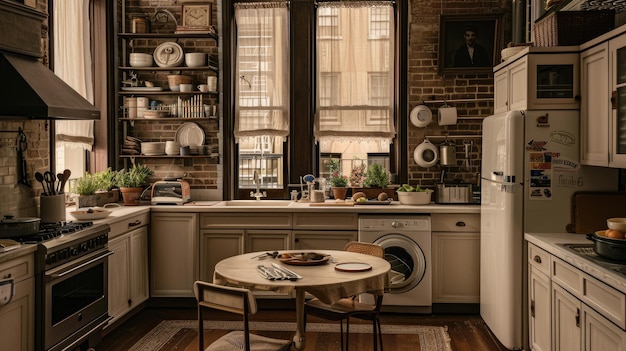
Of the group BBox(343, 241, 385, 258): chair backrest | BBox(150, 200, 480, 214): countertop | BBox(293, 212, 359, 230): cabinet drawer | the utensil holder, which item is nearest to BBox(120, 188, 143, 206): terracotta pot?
BBox(150, 200, 480, 214): countertop

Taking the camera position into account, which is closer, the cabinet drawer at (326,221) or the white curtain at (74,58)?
the white curtain at (74,58)

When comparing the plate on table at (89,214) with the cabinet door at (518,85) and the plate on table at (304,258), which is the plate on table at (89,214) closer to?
the plate on table at (304,258)

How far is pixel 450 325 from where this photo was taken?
5.29 metres

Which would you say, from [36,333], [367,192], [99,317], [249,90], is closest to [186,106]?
[249,90]

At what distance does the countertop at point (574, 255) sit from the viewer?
9.13 ft

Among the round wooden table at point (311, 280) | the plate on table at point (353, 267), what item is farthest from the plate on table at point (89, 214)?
the plate on table at point (353, 267)

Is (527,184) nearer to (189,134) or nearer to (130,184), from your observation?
(189,134)

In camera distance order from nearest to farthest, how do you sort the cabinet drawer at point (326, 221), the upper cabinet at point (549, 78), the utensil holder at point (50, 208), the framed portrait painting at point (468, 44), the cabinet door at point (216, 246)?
the upper cabinet at point (549, 78) → the utensil holder at point (50, 208) → the cabinet drawer at point (326, 221) → the cabinet door at point (216, 246) → the framed portrait painting at point (468, 44)

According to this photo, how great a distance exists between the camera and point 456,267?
555 centimetres

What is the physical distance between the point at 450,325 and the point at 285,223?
1.73m

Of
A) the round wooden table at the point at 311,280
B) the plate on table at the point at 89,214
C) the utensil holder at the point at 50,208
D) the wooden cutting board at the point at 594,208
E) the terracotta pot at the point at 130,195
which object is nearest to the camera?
the round wooden table at the point at 311,280

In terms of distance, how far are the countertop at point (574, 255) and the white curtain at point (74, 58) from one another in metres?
3.99

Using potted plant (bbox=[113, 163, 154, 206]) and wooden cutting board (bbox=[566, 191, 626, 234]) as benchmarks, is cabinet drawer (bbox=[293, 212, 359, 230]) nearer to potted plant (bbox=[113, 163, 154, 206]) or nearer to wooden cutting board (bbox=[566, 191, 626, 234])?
potted plant (bbox=[113, 163, 154, 206])

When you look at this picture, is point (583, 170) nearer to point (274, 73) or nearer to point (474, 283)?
point (474, 283)
